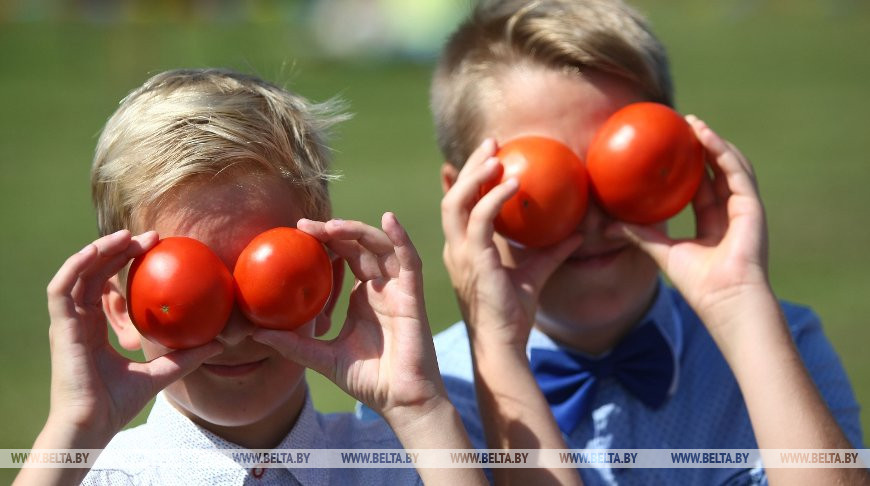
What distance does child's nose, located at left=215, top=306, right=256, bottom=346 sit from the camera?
291 centimetres

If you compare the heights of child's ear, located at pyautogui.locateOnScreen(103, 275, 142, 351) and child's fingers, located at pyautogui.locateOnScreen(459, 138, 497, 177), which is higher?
child's fingers, located at pyautogui.locateOnScreen(459, 138, 497, 177)

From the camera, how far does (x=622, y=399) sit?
149 inches

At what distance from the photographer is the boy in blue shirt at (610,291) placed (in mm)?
3332

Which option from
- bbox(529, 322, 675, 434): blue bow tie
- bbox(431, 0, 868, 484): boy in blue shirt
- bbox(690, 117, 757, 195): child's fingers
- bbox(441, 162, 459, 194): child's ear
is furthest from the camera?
bbox(441, 162, 459, 194): child's ear

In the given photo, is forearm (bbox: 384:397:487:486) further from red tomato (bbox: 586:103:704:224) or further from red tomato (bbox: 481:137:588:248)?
red tomato (bbox: 586:103:704:224)

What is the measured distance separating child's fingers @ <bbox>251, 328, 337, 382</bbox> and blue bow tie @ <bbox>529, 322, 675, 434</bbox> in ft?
3.34

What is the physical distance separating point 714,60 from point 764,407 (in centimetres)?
2189

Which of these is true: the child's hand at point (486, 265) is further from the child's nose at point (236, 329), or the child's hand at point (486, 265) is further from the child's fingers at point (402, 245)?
the child's nose at point (236, 329)

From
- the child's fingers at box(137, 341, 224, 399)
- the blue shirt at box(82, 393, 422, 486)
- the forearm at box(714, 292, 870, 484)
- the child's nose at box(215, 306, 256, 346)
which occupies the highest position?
the child's nose at box(215, 306, 256, 346)

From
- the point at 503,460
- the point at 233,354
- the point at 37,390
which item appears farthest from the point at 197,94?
the point at 37,390

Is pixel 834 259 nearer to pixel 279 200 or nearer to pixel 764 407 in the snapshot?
pixel 764 407

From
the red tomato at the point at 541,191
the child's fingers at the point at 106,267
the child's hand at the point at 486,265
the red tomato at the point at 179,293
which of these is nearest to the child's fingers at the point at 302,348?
the red tomato at the point at 179,293

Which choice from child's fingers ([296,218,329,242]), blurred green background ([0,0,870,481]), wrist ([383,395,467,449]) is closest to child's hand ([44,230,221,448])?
child's fingers ([296,218,329,242])

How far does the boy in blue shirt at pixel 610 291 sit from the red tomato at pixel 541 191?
7cm
